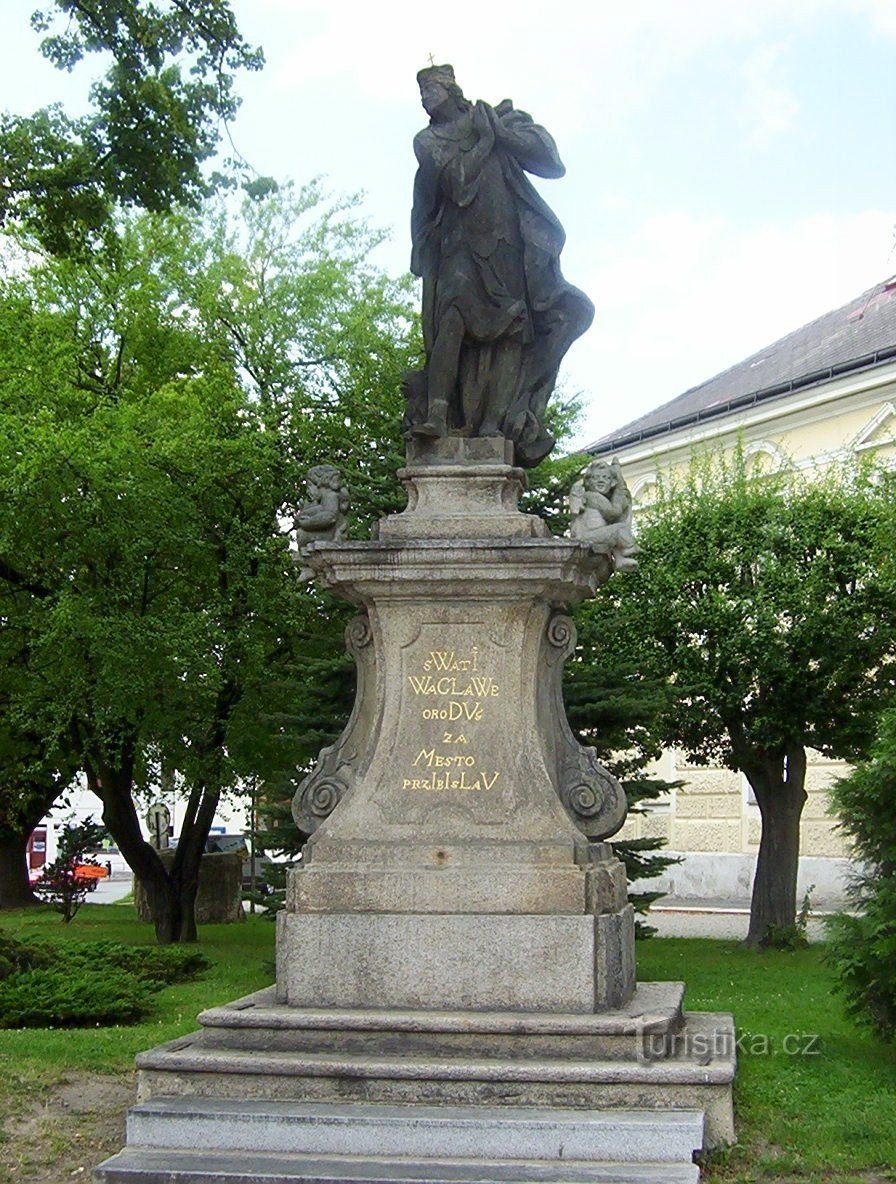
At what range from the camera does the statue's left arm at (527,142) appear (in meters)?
9.78

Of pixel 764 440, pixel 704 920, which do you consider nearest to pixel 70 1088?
pixel 704 920

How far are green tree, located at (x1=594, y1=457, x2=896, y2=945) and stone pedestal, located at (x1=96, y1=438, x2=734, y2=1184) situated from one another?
40.0ft

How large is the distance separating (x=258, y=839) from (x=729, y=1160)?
1110 cm

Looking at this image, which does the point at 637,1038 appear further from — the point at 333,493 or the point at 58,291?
the point at 58,291

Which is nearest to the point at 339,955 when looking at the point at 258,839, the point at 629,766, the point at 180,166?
the point at 180,166

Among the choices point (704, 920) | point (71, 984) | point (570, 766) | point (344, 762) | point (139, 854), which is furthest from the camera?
point (704, 920)

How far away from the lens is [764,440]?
100.0ft

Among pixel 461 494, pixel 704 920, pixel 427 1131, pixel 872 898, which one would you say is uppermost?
pixel 461 494

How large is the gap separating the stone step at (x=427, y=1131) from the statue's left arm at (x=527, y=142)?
5545 millimetres

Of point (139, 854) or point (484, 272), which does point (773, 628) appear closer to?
point (139, 854)

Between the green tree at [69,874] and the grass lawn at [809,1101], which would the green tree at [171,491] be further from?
the grass lawn at [809,1101]

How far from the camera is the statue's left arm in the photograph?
385 inches

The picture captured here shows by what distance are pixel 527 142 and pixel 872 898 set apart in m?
4.96

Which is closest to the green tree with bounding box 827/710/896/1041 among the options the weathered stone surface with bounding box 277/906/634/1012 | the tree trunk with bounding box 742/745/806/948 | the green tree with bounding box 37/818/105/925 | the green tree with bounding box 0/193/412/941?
the weathered stone surface with bounding box 277/906/634/1012
